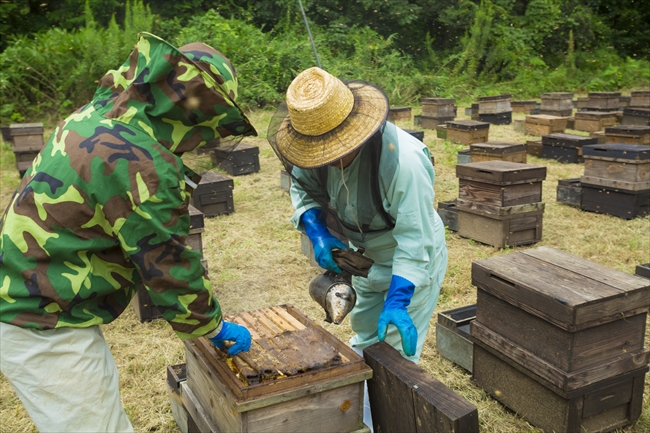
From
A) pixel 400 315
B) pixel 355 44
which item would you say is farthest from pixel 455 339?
pixel 355 44

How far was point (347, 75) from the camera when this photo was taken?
1439 cm

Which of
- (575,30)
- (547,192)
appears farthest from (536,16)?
(547,192)

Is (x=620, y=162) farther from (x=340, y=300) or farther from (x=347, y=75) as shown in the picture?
(x=347, y=75)

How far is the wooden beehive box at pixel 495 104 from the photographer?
11289mm

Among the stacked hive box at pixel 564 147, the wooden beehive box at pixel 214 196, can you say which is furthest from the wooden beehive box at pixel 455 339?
the stacked hive box at pixel 564 147

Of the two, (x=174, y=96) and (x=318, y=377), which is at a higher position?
(x=174, y=96)

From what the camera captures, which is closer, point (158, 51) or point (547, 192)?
point (158, 51)

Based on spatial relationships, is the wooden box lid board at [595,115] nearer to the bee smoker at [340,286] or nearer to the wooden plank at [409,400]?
the bee smoker at [340,286]

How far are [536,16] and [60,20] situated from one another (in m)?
15.0

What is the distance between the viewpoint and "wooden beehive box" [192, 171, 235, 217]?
637 centimetres

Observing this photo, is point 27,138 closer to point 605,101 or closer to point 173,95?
point 173,95

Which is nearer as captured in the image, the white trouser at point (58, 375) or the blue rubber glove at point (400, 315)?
the white trouser at point (58, 375)

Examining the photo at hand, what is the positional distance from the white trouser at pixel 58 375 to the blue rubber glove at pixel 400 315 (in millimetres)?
991

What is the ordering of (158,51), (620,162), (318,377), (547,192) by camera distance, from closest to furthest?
(158,51) → (318,377) → (620,162) → (547,192)
